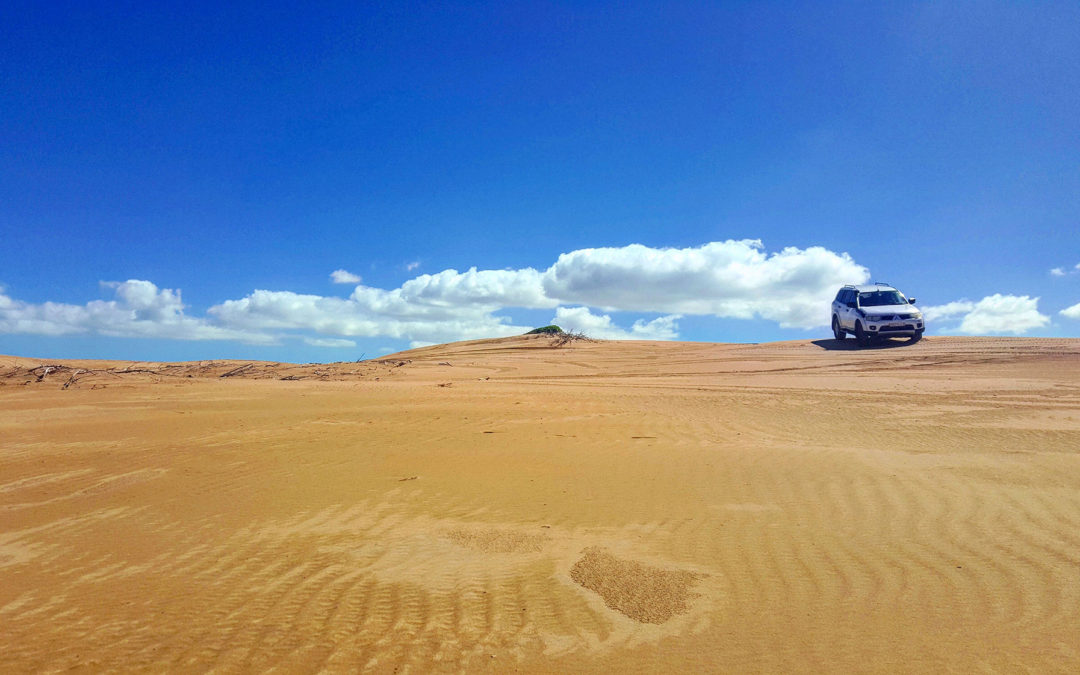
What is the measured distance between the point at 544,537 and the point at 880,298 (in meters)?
21.4

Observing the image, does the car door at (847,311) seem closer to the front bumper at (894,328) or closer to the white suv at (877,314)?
the white suv at (877,314)

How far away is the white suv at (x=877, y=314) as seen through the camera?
21016mm

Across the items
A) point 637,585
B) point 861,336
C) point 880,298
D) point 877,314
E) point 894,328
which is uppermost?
point 880,298

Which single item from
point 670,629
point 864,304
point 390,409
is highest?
point 864,304

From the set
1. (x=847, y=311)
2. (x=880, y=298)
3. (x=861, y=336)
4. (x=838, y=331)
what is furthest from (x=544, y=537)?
(x=838, y=331)

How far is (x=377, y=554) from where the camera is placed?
444 cm

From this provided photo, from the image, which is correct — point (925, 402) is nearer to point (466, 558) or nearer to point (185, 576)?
point (466, 558)

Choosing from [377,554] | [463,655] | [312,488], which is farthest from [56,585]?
[463,655]

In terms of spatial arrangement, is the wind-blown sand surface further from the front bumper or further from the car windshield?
the car windshield

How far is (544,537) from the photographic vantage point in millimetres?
4781

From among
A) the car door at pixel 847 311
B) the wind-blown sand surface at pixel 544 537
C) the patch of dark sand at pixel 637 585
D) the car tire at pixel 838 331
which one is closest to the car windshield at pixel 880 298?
the car door at pixel 847 311

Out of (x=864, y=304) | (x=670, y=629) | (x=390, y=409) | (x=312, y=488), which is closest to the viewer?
(x=670, y=629)

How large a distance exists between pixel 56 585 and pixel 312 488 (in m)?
2.39

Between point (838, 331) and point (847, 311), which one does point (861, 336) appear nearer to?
point (847, 311)
